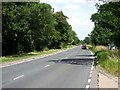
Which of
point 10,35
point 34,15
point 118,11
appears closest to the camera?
point 118,11

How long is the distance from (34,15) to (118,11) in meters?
30.2

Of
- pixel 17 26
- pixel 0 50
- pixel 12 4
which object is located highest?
pixel 12 4

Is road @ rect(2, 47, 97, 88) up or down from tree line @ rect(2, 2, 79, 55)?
down

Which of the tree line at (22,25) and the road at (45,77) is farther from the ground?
the tree line at (22,25)

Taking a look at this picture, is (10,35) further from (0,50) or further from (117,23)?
(117,23)

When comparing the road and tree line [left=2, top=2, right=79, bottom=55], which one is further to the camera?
tree line [left=2, top=2, right=79, bottom=55]

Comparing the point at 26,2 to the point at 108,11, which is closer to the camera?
the point at 108,11

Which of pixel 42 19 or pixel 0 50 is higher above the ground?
pixel 42 19

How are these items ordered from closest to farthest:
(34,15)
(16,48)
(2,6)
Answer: (2,6)
(16,48)
(34,15)

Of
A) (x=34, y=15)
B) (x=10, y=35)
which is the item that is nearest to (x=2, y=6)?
(x=10, y=35)

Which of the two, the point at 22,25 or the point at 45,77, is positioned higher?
the point at 22,25

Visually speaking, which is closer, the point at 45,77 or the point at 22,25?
the point at 45,77

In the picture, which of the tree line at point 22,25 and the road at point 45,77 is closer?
the road at point 45,77

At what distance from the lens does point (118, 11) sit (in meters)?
31.7
